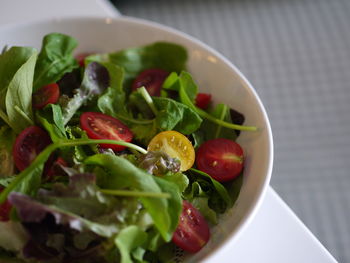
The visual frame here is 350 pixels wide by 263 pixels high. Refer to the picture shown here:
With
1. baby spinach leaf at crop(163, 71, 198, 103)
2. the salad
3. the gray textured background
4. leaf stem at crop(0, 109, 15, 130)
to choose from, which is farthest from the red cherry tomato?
the gray textured background

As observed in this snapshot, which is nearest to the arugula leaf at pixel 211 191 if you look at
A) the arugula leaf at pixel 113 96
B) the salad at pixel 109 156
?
the salad at pixel 109 156

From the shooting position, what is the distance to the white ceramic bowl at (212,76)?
2.38ft

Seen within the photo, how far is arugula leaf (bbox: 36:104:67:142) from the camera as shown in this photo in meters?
0.76

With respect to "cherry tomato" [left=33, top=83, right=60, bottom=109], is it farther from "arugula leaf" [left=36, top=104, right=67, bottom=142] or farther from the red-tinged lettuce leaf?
the red-tinged lettuce leaf

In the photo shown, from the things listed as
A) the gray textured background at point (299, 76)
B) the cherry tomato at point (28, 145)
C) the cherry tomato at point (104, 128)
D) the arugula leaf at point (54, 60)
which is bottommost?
the gray textured background at point (299, 76)

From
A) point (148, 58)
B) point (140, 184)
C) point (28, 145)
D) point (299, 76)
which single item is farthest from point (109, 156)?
point (299, 76)

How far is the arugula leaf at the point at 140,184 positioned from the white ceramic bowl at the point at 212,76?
0.09 metres

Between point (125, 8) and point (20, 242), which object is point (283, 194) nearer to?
point (20, 242)

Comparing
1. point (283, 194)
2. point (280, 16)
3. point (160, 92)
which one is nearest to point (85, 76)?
point (160, 92)

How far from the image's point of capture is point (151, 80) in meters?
0.99

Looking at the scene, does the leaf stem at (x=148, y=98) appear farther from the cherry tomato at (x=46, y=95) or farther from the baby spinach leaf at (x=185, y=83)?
the cherry tomato at (x=46, y=95)

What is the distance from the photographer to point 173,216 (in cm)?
66

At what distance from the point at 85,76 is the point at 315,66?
1110mm

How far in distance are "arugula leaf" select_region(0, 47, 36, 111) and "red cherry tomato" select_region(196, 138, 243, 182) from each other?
40cm
